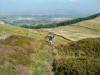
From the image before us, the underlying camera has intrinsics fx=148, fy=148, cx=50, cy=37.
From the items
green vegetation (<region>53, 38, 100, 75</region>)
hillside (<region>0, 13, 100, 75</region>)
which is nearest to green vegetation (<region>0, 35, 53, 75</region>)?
hillside (<region>0, 13, 100, 75</region>)

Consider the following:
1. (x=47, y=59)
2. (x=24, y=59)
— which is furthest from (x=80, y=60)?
(x=24, y=59)

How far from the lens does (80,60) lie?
2159 cm

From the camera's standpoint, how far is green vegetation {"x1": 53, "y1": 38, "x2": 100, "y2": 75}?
18969mm

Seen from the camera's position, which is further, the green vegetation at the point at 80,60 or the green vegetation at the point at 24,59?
the green vegetation at the point at 80,60

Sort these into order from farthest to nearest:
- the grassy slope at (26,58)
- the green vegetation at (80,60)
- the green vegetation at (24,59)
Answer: the grassy slope at (26,58) → the green vegetation at (80,60) → the green vegetation at (24,59)

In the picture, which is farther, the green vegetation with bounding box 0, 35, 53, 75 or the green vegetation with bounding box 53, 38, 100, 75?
the green vegetation with bounding box 53, 38, 100, 75

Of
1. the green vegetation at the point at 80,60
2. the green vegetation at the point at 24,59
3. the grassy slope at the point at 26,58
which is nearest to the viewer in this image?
the green vegetation at the point at 24,59

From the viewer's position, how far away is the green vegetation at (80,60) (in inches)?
747

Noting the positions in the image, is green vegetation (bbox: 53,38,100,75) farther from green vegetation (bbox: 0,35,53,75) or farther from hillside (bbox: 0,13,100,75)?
green vegetation (bbox: 0,35,53,75)

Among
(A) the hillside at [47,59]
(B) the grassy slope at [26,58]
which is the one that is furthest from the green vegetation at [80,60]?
(B) the grassy slope at [26,58]

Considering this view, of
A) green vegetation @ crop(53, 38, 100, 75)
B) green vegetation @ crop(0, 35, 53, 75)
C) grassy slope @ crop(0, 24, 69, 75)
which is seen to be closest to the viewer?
green vegetation @ crop(0, 35, 53, 75)

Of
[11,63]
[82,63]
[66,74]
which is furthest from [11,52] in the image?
[82,63]

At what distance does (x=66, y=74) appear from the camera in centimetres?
1936

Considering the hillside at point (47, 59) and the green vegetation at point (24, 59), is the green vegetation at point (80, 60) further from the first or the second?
the green vegetation at point (24, 59)
